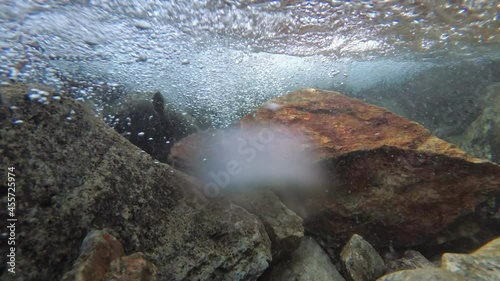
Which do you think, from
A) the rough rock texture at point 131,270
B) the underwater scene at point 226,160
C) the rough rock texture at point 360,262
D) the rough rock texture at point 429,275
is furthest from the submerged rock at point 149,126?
the rough rock texture at point 429,275

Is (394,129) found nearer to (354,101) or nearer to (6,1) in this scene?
(354,101)

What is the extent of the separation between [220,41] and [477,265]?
23.4 feet

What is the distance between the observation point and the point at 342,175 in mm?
3986

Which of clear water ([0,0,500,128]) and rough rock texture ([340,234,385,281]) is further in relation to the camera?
clear water ([0,0,500,128])

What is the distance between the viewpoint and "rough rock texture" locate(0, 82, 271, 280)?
2.17m

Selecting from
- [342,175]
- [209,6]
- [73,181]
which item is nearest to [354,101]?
[342,175]

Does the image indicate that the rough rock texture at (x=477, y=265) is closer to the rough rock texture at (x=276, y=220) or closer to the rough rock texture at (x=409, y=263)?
the rough rock texture at (x=409, y=263)

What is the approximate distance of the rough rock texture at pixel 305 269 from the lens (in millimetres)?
3158

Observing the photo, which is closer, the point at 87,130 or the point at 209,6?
the point at 87,130

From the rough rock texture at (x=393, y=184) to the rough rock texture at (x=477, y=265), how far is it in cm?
90

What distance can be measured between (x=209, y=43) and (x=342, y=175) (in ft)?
17.9

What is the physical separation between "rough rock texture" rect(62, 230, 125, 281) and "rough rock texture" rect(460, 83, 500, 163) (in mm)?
10907

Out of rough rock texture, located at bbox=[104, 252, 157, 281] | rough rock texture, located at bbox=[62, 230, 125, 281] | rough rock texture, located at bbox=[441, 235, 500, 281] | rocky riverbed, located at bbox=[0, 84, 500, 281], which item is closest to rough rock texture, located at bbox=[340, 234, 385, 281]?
rocky riverbed, located at bbox=[0, 84, 500, 281]

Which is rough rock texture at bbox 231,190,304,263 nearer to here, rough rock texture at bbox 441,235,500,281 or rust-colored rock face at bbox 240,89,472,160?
rust-colored rock face at bbox 240,89,472,160
